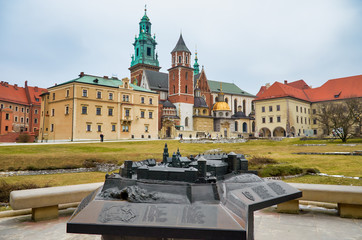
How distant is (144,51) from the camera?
71.1 m

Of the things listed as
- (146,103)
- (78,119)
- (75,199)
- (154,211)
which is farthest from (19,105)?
(154,211)

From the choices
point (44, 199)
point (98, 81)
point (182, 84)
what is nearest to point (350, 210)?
point (44, 199)

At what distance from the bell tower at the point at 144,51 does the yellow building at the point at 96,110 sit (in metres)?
23.9

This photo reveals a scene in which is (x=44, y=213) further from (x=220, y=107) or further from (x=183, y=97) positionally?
(x=220, y=107)

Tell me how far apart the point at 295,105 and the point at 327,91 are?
989 centimetres

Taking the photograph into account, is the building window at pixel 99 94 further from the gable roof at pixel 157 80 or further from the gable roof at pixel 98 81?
the gable roof at pixel 157 80

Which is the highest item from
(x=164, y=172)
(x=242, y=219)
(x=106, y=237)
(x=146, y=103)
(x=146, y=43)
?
(x=146, y=43)

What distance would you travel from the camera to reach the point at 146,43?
7156 centimetres

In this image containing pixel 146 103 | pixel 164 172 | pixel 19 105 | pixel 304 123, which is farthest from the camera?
pixel 304 123

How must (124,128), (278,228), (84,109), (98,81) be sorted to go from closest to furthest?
(278,228) < (84,109) < (98,81) < (124,128)

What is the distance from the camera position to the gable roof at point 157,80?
199 feet

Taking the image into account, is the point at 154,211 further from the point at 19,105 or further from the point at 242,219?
the point at 19,105

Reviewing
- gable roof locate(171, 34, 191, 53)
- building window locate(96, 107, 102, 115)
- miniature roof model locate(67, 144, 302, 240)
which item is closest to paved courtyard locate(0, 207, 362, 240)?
miniature roof model locate(67, 144, 302, 240)

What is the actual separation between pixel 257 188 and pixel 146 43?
7207 centimetres
